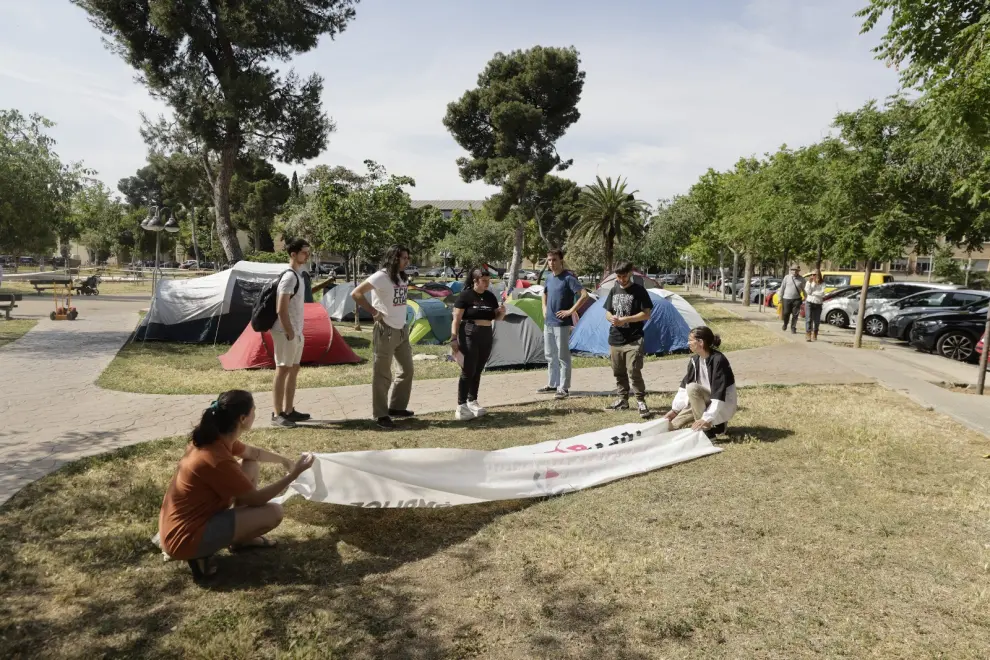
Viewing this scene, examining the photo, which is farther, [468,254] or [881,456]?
[468,254]

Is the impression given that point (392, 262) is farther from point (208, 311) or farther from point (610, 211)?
point (610, 211)

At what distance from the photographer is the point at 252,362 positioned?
9.75m

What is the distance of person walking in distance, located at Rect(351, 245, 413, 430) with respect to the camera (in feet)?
19.6

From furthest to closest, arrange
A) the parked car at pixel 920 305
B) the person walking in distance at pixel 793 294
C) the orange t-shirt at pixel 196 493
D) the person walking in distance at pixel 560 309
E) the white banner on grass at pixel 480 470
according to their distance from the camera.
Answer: the person walking in distance at pixel 793 294 < the parked car at pixel 920 305 < the person walking in distance at pixel 560 309 < the white banner on grass at pixel 480 470 < the orange t-shirt at pixel 196 493

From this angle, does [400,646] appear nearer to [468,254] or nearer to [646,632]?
[646,632]

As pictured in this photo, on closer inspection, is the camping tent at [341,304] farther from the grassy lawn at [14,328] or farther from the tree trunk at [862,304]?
the tree trunk at [862,304]

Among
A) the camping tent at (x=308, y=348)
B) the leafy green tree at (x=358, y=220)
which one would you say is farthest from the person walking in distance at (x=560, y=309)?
the leafy green tree at (x=358, y=220)

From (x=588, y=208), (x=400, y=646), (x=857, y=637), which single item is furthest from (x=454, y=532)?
A: (x=588, y=208)

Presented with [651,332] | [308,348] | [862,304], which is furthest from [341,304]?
[862,304]

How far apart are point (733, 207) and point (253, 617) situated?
26661 millimetres

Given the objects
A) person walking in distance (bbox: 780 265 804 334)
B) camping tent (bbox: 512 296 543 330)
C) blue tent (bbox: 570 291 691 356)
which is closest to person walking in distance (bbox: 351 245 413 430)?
blue tent (bbox: 570 291 691 356)

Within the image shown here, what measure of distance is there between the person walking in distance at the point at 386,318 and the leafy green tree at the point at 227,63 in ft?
58.9

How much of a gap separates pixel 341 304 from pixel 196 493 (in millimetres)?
14091

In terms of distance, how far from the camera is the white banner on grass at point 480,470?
405 centimetres
